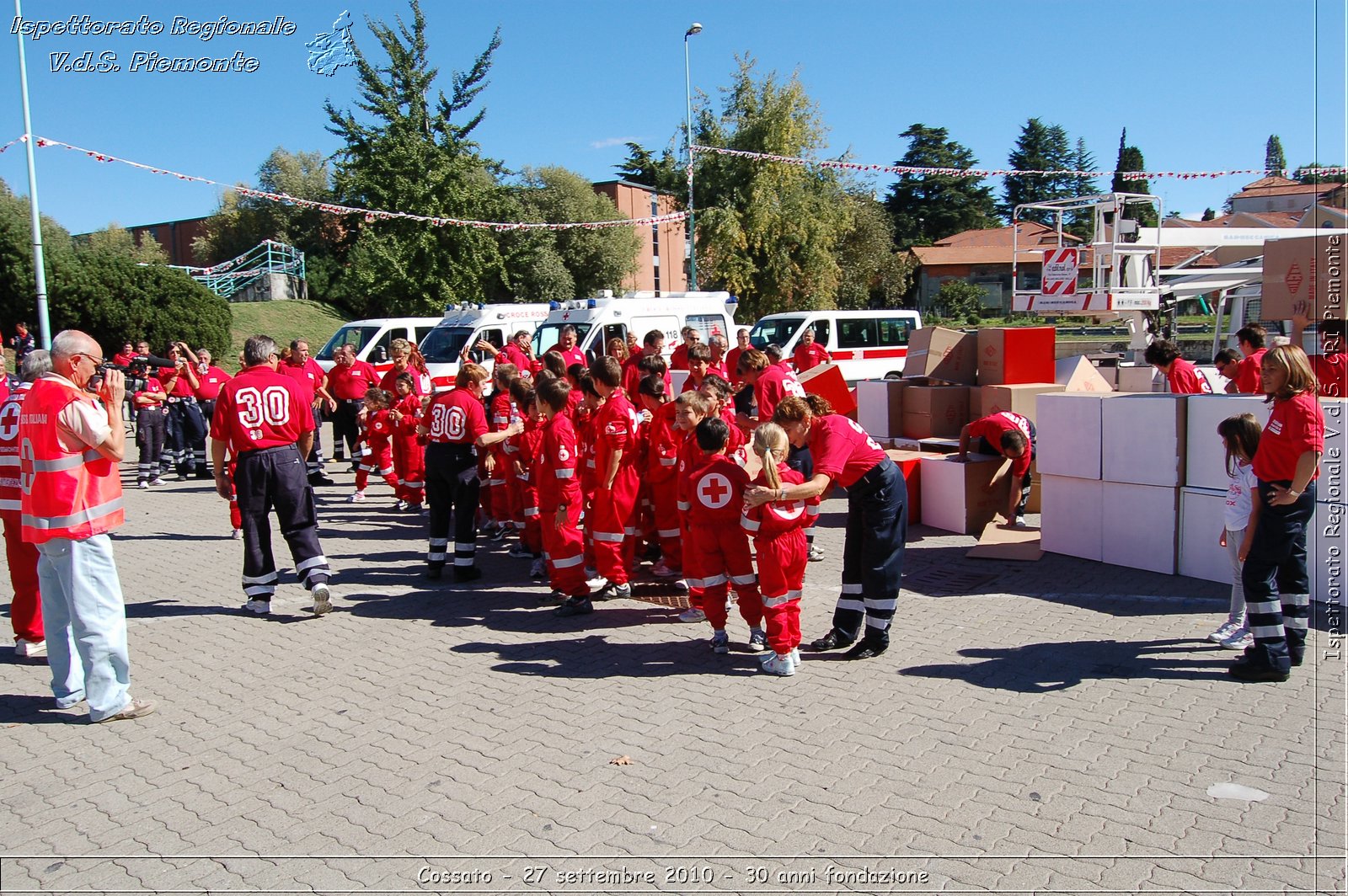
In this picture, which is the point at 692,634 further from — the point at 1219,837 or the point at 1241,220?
the point at 1241,220

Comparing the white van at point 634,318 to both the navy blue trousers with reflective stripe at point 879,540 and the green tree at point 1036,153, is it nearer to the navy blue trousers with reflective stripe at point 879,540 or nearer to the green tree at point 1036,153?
the navy blue trousers with reflective stripe at point 879,540

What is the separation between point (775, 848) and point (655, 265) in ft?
201

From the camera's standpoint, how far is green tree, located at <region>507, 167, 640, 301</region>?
4072 centimetres

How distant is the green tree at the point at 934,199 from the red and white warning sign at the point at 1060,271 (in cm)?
6010

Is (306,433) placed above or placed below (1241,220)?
below

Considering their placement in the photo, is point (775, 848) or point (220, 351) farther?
point (220, 351)

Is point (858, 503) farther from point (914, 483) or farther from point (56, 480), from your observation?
point (56, 480)

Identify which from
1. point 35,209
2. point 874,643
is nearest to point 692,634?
point 874,643

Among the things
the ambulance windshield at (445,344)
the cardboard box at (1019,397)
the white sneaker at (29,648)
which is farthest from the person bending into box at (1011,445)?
the ambulance windshield at (445,344)

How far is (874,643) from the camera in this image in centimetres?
607

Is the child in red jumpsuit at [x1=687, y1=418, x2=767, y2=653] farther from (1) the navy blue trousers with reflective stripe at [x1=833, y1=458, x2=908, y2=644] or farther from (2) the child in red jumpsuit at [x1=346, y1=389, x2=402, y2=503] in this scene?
(2) the child in red jumpsuit at [x1=346, y1=389, x2=402, y2=503]

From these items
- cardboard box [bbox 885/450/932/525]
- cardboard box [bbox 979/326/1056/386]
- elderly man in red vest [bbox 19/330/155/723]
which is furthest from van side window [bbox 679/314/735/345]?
elderly man in red vest [bbox 19/330/155/723]

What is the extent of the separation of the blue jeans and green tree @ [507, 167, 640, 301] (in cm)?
3492

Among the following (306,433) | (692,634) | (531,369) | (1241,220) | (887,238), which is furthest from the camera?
(887,238)
